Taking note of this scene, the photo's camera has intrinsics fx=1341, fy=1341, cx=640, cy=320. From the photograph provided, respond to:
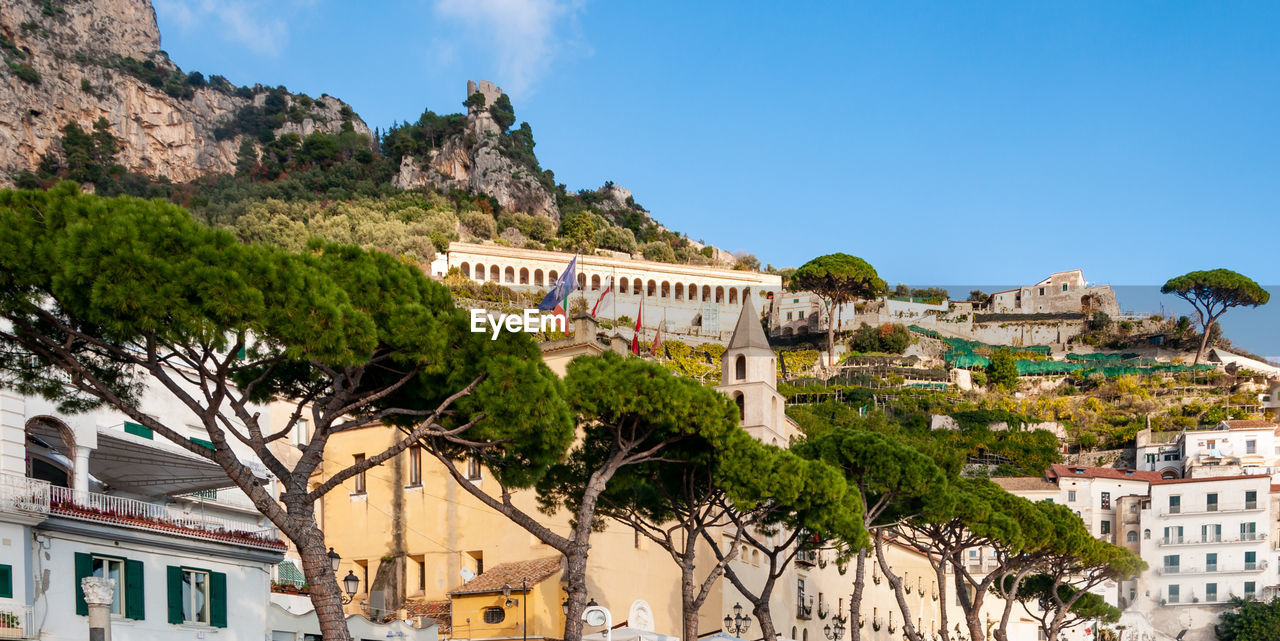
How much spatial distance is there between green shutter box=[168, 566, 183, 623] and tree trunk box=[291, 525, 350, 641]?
6.14 m

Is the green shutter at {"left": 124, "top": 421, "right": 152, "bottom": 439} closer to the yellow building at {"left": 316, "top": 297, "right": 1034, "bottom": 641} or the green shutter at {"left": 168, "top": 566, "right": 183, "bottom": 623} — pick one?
the green shutter at {"left": 168, "top": 566, "right": 183, "bottom": 623}

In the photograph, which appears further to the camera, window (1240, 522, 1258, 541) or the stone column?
window (1240, 522, 1258, 541)

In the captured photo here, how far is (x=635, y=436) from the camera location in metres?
26.9

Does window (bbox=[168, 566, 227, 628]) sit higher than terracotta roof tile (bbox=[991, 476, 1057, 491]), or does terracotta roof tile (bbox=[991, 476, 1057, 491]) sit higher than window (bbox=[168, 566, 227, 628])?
window (bbox=[168, 566, 227, 628])

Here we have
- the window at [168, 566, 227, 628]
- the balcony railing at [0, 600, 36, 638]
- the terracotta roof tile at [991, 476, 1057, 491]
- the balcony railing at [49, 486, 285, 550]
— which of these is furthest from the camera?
the terracotta roof tile at [991, 476, 1057, 491]

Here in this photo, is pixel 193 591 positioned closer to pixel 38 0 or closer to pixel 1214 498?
pixel 1214 498

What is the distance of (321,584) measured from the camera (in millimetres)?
19094

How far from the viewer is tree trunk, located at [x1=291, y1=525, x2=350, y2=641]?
1902 cm

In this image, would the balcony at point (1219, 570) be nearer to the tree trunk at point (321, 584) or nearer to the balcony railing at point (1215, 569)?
the balcony railing at point (1215, 569)

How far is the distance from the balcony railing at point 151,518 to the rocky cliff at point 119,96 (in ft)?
316

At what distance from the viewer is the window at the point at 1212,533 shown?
83.2 meters

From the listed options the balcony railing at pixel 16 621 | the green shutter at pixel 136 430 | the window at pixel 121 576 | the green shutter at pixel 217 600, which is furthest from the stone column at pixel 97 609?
the green shutter at pixel 136 430

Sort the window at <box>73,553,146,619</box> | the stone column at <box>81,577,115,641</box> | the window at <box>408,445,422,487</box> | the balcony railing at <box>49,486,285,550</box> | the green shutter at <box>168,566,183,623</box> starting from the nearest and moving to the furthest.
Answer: the stone column at <box>81,577,115,641</box> < the balcony railing at <box>49,486,285,550</box> < the window at <box>73,553,146,619</box> < the green shutter at <box>168,566,183,623</box> < the window at <box>408,445,422,487</box>

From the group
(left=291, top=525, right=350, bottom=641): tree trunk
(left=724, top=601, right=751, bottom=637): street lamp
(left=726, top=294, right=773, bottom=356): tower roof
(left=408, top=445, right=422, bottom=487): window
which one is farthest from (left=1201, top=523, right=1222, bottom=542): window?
(left=291, top=525, right=350, bottom=641): tree trunk
